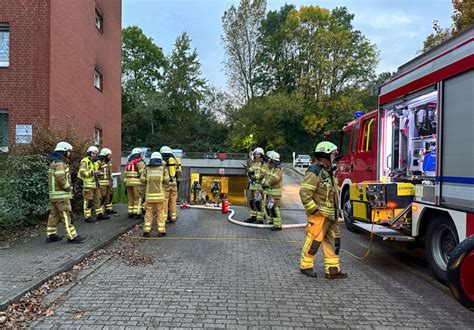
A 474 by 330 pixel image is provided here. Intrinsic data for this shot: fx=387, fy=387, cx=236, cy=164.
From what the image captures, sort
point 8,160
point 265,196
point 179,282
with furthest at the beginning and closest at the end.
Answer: point 265,196 < point 8,160 < point 179,282

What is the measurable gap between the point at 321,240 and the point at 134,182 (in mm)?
5943

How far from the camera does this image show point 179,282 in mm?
5105

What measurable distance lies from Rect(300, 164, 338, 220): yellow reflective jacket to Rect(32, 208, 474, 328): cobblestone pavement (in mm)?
974

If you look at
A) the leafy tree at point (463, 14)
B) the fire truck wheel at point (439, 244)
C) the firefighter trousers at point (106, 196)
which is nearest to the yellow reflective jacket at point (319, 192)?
the fire truck wheel at point (439, 244)

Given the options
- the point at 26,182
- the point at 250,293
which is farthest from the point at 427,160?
the point at 26,182

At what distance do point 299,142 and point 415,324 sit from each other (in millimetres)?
43941

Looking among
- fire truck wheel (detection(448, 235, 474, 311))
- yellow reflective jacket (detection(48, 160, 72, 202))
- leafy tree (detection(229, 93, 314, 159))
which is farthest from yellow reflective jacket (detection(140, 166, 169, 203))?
leafy tree (detection(229, 93, 314, 159))

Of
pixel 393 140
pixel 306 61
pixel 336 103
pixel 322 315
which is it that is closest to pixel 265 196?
pixel 393 140

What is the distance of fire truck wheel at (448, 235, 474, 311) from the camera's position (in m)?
2.79

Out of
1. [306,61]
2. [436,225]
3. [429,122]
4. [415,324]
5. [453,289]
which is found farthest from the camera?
[306,61]

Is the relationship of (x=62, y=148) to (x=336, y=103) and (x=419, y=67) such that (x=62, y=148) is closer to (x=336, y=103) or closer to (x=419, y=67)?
(x=419, y=67)

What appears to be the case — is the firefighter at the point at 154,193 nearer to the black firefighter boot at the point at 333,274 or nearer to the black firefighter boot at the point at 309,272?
the black firefighter boot at the point at 309,272

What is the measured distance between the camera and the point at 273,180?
8.98m

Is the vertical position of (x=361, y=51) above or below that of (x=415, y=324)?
above
